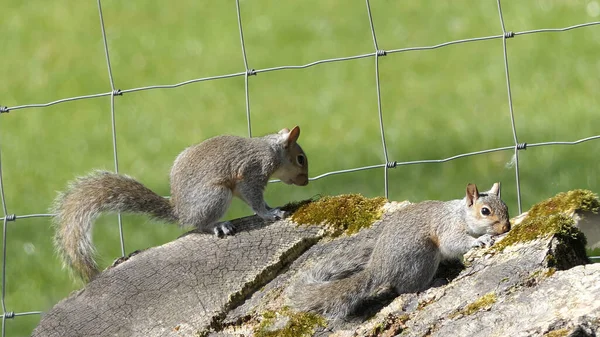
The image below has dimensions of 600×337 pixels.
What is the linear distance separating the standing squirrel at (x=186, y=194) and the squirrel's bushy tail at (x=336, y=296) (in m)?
0.56

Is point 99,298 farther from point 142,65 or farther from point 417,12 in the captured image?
point 417,12

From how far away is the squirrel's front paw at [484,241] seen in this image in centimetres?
274

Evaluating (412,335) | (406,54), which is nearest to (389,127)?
(406,54)

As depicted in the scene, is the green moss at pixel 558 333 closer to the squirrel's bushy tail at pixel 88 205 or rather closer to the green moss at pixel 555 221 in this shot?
the green moss at pixel 555 221

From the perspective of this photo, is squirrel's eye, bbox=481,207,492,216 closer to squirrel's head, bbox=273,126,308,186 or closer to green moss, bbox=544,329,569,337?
green moss, bbox=544,329,569,337

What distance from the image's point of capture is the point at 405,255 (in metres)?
2.70

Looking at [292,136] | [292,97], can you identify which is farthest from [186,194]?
[292,97]

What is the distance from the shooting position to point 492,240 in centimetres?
275

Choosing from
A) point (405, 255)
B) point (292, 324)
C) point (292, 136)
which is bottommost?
point (292, 324)

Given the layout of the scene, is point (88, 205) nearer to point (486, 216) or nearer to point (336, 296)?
point (336, 296)

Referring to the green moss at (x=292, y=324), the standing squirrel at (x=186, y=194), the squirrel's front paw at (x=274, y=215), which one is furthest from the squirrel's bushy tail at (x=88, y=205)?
the green moss at (x=292, y=324)

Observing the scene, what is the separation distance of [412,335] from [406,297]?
0.71 feet

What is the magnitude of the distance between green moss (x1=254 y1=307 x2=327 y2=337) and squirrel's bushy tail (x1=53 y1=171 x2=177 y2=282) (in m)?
0.82

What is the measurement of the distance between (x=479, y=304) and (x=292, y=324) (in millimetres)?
542
